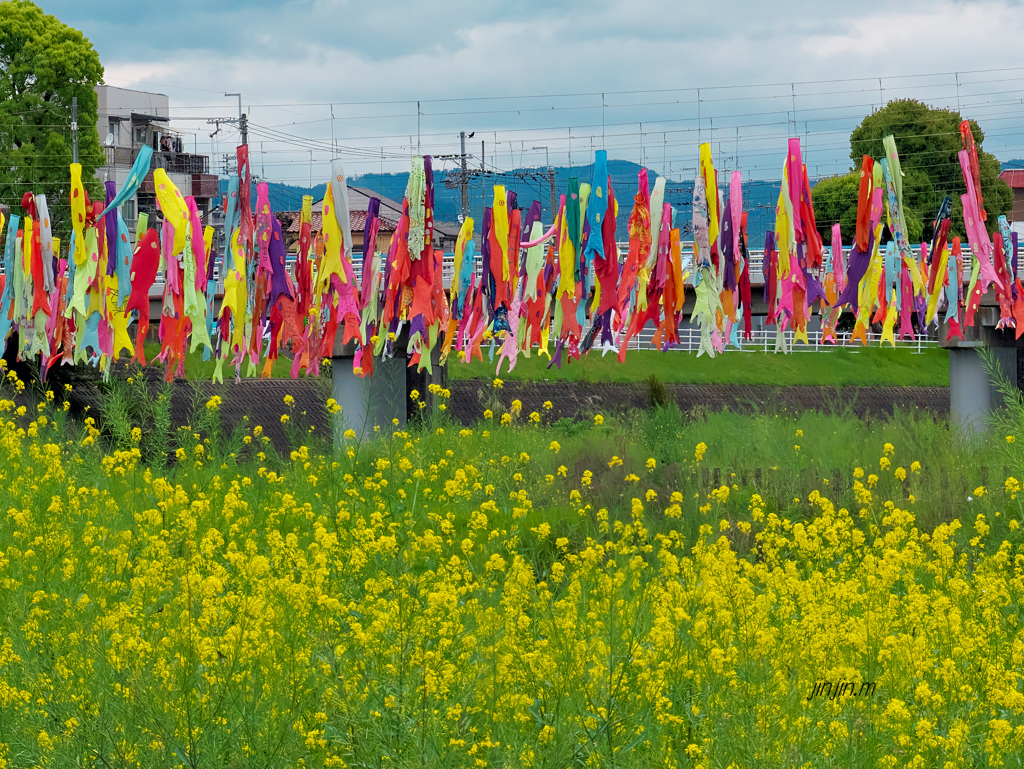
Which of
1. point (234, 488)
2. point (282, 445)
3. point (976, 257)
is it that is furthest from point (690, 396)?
point (234, 488)

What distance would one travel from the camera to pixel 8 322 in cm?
949

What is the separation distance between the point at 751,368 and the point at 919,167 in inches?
632

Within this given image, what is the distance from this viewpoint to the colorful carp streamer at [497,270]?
26.1ft

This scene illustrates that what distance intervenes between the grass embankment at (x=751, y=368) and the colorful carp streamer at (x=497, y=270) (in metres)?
15.1

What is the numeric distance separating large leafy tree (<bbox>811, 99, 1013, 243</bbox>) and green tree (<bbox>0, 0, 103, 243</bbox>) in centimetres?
2551

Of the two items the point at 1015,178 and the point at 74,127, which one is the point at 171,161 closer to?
the point at 74,127

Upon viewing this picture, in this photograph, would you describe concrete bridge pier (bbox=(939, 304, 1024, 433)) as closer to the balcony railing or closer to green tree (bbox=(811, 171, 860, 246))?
green tree (bbox=(811, 171, 860, 246))

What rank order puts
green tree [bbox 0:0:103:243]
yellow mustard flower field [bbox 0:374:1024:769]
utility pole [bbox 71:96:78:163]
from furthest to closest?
green tree [bbox 0:0:103:243]
utility pole [bbox 71:96:78:163]
yellow mustard flower field [bbox 0:374:1024:769]

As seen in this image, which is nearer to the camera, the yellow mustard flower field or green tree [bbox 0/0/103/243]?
the yellow mustard flower field

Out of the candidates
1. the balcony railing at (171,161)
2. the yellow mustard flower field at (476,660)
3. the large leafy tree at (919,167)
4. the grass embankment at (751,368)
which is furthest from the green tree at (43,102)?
the yellow mustard flower field at (476,660)

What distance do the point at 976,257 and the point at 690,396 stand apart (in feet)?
56.1

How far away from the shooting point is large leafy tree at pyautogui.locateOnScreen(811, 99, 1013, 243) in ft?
127

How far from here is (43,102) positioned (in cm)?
3150

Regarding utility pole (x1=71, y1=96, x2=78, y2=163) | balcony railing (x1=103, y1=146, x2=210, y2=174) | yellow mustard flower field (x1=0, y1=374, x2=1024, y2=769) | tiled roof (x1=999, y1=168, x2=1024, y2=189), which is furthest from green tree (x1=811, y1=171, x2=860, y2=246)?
yellow mustard flower field (x1=0, y1=374, x2=1024, y2=769)
